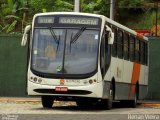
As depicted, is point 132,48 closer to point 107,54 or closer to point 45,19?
point 107,54

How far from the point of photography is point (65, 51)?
22438mm

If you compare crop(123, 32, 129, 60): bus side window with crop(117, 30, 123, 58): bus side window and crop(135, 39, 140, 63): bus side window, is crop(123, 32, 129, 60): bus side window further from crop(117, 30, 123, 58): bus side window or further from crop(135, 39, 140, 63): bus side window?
crop(135, 39, 140, 63): bus side window

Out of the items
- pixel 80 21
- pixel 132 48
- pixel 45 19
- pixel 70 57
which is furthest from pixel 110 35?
pixel 132 48

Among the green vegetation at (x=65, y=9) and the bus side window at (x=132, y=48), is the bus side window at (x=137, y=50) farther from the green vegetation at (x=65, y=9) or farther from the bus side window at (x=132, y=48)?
the green vegetation at (x=65, y=9)

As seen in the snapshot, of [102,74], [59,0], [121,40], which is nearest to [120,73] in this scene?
[121,40]

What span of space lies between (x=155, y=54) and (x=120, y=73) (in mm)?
7766

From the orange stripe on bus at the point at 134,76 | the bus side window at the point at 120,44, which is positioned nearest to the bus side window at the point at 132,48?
the orange stripe on bus at the point at 134,76

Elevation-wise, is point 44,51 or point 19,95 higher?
point 44,51

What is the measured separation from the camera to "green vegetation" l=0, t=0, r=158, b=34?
156 ft

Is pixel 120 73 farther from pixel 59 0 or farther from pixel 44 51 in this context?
pixel 59 0

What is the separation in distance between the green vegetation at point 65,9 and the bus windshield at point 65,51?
2337cm

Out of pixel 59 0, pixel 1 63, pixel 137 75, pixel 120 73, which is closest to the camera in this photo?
pixel 120 73

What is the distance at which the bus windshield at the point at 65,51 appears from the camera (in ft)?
73.0

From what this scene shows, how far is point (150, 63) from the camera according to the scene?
1300 inches
